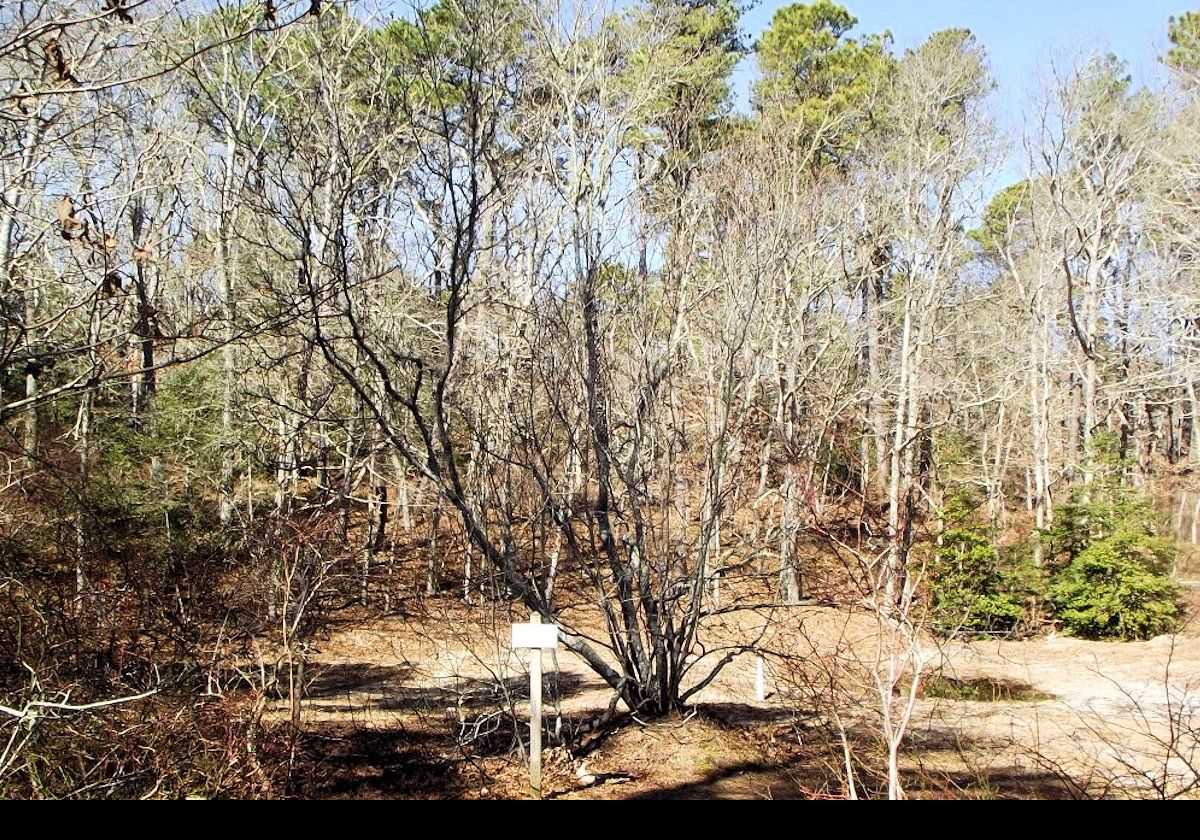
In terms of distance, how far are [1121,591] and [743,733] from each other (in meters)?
9.49

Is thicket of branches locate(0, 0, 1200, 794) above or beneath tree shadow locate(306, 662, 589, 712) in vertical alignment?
above

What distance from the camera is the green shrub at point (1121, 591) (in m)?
14.7

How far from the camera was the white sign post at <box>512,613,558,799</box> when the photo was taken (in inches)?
234

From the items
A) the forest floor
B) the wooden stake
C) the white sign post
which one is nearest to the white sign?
the white sign post

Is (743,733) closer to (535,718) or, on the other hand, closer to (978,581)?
(535,718)

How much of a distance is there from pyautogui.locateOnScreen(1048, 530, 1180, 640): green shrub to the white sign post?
39.0ft

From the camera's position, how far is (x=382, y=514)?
12656 millimetres

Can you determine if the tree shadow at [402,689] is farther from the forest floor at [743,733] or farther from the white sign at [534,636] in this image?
the white sign at [534,636]

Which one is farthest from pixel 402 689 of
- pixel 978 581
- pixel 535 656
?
pixel 978 581

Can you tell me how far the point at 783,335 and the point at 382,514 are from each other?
7158 mm

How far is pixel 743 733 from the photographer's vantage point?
8.41 m

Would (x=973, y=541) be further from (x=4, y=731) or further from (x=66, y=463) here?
(x=4, y=731)

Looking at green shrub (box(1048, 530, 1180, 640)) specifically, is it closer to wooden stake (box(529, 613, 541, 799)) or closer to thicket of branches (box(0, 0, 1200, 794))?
thicket of branches (box(0, 0, 1200, 794))
